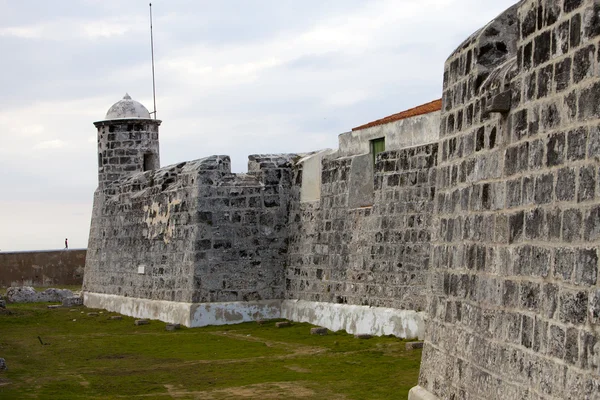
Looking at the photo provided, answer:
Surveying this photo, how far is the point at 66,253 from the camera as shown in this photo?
2881 cm

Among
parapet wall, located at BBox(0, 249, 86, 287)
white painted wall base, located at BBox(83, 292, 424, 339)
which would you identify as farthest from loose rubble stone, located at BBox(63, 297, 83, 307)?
parapet wall, located at BBox(0, 249, 86, 287)

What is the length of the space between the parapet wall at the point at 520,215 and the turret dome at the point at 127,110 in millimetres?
14218

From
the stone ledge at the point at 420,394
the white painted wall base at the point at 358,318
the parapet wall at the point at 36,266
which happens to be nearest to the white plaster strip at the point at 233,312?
the white painted wall base at the point at 358,318

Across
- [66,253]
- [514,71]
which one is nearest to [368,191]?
[514,71]

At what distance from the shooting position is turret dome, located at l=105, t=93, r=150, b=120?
72.0 ft

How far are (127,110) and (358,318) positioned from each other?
996 cm

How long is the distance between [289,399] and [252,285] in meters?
6.96

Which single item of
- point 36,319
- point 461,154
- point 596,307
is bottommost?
point 36,319

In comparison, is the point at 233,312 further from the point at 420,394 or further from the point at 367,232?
the point at 420,394

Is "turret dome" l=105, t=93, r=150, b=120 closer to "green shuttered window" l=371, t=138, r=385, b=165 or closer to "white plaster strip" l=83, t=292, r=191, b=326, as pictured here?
"white plaster strip" l=83, t=292, r=191, b=326

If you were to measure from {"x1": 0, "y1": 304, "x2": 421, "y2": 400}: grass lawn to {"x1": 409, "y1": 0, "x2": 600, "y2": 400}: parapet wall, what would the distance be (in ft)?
6.47

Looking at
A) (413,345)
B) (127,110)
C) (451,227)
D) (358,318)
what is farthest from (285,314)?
(451,227)

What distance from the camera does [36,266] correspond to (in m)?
28.6

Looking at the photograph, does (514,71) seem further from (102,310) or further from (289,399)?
(102,310)
